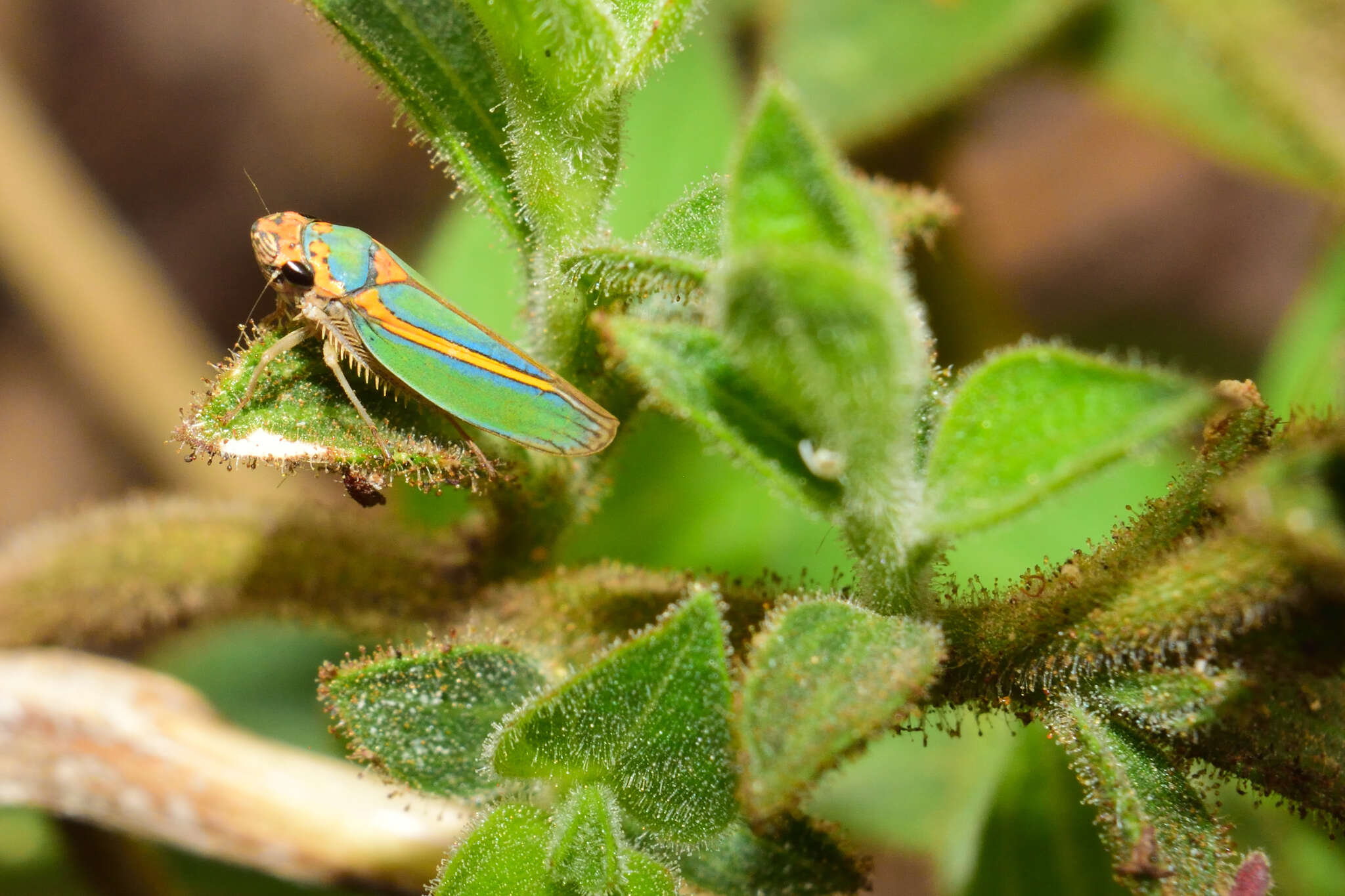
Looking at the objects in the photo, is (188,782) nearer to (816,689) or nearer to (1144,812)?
(816,689)

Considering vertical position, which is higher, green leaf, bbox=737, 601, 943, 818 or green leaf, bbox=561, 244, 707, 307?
green leaf, bbox=561, 244, 707, 307

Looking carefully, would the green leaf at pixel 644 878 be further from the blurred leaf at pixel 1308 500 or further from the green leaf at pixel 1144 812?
the blurred leaf at pixel 1308 500

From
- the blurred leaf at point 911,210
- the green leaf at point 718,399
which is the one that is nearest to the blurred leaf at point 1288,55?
the blurred leaf at point 911,210

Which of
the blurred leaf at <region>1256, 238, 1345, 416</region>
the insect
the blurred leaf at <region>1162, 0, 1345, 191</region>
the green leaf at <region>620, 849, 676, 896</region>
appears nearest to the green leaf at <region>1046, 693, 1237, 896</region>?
the green leaf at <region>620, 849, 676, 896</region>

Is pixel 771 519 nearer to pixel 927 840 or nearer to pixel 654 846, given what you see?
pixel 927 840

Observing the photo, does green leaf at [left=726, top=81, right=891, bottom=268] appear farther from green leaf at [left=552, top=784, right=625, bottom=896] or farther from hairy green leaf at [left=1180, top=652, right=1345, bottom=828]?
green leaf at [left=552, top=784, right=625, bottom=896]

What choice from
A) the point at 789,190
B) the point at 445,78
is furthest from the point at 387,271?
the point at 789,190

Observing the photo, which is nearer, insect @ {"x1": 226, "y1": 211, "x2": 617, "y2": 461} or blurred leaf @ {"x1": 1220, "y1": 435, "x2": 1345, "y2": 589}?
blurred leaf @ {"x1": 1220, "y1": 435, "x2": 1345, "y2": 589}

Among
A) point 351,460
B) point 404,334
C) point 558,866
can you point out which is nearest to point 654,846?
point 558,866
